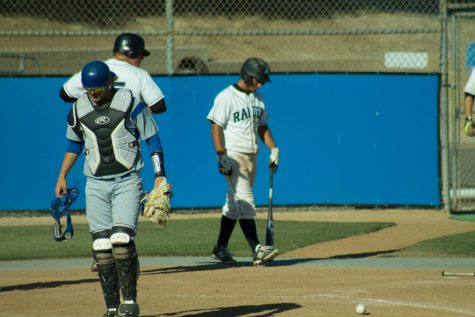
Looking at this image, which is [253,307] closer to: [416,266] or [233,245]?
[416,266]

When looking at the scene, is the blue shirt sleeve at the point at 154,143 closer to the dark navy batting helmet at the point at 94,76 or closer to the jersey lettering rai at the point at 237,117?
the dark navy batting helmet at the point at 94,76

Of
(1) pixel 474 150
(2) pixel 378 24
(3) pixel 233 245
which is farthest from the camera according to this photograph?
(2) pixel 378 24

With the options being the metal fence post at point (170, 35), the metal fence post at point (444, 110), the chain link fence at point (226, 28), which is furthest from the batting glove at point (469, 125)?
the chain link fence at point (226, 28)

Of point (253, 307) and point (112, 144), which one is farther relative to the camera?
point (253, 307)

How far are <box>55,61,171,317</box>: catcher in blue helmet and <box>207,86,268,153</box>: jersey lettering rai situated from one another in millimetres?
3255

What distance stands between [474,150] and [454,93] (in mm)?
6533

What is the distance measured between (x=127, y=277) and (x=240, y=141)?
384 cm

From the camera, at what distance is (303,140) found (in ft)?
52.8

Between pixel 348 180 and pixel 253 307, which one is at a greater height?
pixel 348 180

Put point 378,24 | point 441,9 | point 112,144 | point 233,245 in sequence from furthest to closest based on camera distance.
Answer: point 378,24 → point 441,9 → point 233,245 → point 112,144

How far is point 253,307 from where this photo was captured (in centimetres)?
825

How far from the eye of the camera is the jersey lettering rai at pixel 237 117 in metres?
11.0

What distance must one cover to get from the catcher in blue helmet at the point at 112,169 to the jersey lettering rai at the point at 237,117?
3255 mm

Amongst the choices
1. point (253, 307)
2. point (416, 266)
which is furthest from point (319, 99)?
point (253, 307)
